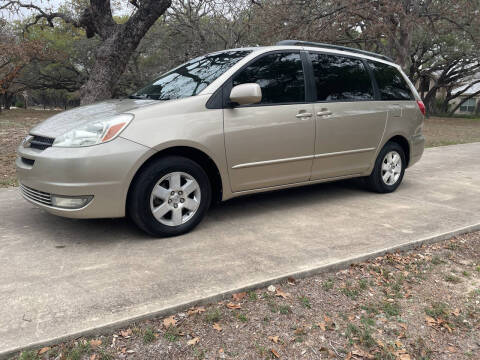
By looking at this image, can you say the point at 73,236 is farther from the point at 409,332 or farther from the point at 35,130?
the point at 409,332

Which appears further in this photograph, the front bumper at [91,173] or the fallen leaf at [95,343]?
the front bumper at [91,173]

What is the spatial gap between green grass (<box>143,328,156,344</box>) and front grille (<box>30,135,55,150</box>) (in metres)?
1.97

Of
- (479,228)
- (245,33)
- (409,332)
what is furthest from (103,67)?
(245,33)

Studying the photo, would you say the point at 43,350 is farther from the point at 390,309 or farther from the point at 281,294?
the point at 390,309

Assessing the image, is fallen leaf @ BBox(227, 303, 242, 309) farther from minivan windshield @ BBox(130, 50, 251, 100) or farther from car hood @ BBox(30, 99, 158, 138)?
minivan windshield @ BBox(130, 50, 251, 100)

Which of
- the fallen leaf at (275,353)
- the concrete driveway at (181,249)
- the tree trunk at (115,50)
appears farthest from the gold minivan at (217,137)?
the tree trunk at (115,50)

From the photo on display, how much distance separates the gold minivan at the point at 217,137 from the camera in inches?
Answer: 137

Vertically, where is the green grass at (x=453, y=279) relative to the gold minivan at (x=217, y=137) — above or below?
below

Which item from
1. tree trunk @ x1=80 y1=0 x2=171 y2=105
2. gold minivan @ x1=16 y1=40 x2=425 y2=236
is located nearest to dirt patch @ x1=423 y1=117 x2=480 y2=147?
gold minivan @ x1=16 y1=40 x2=425 y2=236

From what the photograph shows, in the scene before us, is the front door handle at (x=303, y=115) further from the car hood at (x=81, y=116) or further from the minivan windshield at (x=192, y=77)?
the car hood at (x=81, y=116)

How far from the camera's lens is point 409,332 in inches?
102

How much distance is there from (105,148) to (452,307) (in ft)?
9.37

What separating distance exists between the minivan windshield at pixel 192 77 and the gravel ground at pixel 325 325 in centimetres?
212

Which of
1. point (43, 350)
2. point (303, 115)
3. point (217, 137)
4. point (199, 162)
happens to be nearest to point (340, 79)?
point (303, 115)
